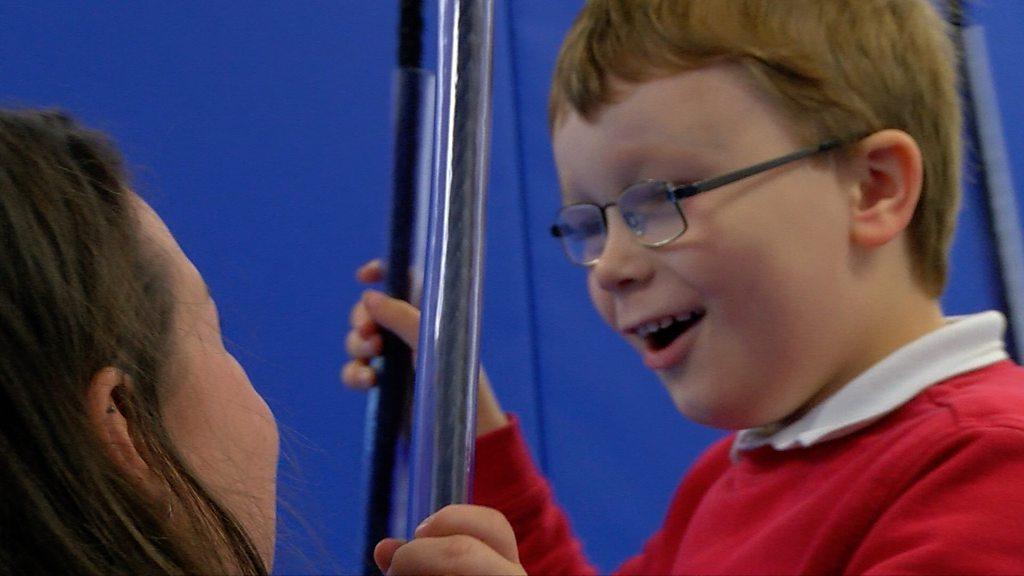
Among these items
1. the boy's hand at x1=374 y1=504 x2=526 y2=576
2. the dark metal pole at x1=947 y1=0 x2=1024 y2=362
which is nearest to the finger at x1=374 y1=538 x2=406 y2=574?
the boy's hand at x1=374 y1=504 x2=526 y2=576

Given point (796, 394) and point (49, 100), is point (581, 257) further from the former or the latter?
point (49, 100)

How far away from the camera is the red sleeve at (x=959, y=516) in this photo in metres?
0.51

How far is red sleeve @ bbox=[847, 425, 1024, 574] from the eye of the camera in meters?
0.51

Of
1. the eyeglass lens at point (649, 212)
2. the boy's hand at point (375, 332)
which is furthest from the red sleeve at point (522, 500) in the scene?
the eyeglass lens at point (649, 212)

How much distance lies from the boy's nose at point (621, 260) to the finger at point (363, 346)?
187 mm

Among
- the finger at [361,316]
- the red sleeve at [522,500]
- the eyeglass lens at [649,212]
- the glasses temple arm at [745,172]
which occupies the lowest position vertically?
the red sleeve at [522,500]

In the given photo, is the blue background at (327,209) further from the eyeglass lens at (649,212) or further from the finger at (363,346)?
the eyeglass lens at (649,212)

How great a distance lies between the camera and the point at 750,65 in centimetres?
62

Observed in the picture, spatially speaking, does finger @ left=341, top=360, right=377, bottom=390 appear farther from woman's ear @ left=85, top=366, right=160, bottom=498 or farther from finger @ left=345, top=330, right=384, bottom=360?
woman's ear @ left=85, top=366, right=160, bottom=498

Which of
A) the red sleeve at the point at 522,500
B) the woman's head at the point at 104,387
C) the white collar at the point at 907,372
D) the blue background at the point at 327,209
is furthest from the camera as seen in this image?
the red sleeve at the point at 522,500

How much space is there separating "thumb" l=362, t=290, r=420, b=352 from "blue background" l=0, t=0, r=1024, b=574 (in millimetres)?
88

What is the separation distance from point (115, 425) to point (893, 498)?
14.0 inches

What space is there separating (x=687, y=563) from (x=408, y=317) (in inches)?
9.1

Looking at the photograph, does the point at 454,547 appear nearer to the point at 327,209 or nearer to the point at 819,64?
the point at 819,64
